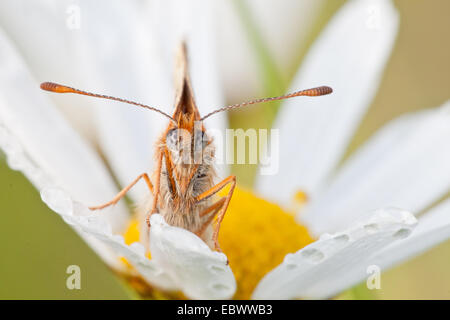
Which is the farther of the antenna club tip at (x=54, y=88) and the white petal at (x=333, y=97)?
the white petal at (x=333, y=97)

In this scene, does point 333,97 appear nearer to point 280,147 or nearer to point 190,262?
point 280,147

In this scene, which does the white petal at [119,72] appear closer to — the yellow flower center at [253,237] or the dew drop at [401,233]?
the yellow flower center at [253,237]

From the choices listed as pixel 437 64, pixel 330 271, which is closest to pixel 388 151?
pixel 330 271

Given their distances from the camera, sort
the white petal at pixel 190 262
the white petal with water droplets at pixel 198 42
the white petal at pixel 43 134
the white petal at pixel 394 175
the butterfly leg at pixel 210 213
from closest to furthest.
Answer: the white petal at pixel 190 262, the butterfly leg at pixel 210 213, the white petal at pixel 43 134, the white petal at pixel 394 175, the white petal with water droplets at pixel 198 42

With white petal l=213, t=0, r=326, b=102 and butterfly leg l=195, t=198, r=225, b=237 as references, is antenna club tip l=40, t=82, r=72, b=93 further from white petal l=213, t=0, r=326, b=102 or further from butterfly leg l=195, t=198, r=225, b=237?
white petal l=213, t=0, r=326, b=102

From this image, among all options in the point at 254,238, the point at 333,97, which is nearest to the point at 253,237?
the point at 254,238

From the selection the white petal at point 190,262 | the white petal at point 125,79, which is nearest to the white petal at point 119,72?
the white petal at point 125,79
